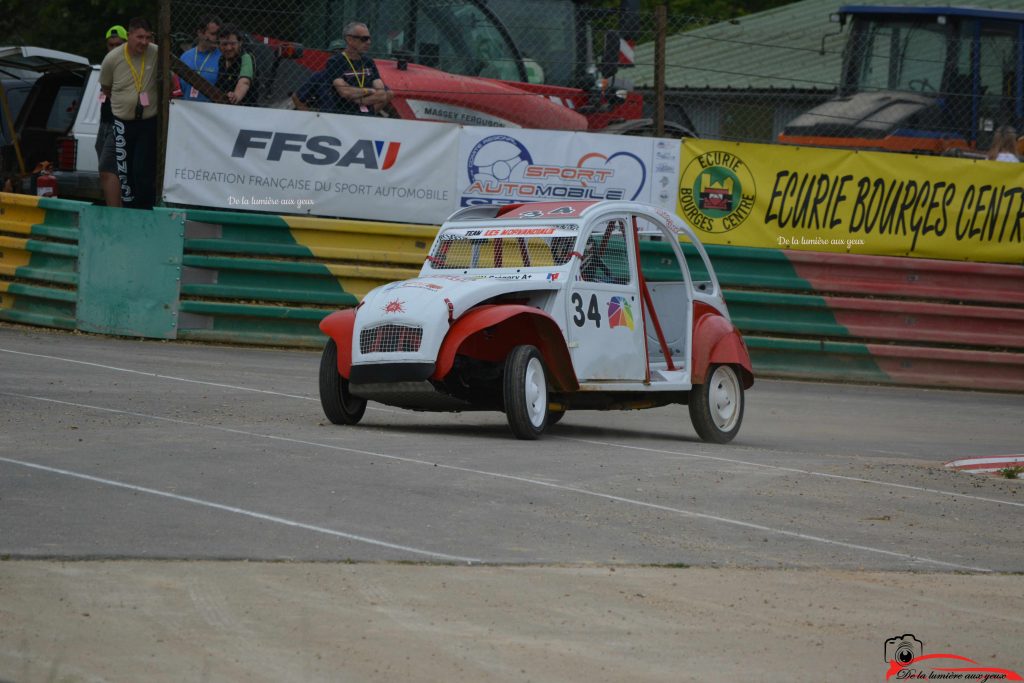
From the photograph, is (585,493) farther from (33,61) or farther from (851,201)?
(33,61)

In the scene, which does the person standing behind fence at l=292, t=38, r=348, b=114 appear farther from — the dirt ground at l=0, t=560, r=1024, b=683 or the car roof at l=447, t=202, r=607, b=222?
the dirt ground at l=0, t=560, r=1024, b=683

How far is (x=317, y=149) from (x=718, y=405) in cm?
564

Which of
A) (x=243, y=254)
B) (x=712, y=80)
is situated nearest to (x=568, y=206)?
(x=243, y=254)

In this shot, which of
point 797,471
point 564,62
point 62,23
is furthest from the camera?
point 62,23

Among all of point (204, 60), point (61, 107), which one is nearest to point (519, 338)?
point (204, 60)

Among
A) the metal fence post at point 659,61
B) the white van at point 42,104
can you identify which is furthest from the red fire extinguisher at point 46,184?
the metal fence post at point 659,61

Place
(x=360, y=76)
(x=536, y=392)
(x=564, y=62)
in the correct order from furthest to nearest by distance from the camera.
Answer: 1. (x=564, y=62)
2. (x=360, y=76)
3. (x=536, y=392)

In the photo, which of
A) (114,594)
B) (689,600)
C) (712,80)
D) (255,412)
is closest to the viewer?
(114,594)

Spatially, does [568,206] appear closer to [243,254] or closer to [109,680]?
[243,254]

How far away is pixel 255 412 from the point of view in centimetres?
1088

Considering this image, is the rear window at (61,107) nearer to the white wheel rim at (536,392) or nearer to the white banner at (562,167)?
the white banner at (562,167)

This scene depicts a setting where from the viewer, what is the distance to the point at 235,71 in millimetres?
15547

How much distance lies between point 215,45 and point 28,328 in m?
3.47

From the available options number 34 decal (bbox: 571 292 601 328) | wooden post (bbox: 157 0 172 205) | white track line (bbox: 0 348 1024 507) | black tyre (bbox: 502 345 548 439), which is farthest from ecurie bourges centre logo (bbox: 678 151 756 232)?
black tyre (bbox: 502 345 548 439)
